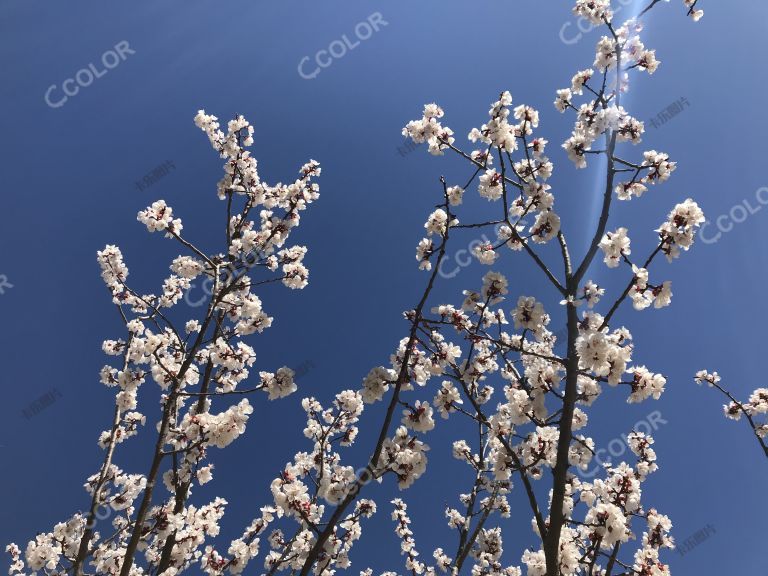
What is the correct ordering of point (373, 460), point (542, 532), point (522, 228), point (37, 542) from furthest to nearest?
point (37, 542) → point (522, 228) → point (542, 532) → point (373, 460)

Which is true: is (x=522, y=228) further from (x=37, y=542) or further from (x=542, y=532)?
(x=37, y=542)

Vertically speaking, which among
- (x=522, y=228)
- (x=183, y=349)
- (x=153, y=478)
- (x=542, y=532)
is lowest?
(x=542, y=532)

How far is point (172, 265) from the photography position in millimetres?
8250

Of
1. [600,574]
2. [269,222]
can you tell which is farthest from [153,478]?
[600,574]

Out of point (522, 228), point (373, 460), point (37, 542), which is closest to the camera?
point (373, 460)

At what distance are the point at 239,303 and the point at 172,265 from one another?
1.52 metres

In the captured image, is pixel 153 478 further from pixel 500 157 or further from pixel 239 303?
pixel 500 157

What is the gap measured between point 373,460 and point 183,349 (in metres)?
4.32

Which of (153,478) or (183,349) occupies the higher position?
(183,349)

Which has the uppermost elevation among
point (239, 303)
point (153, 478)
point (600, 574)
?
point (239, 303)

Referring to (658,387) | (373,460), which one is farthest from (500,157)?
(373,460)

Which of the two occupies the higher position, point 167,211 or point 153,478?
point 167,211

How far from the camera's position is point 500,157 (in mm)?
6094

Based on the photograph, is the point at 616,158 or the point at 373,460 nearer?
the point at 373,460
